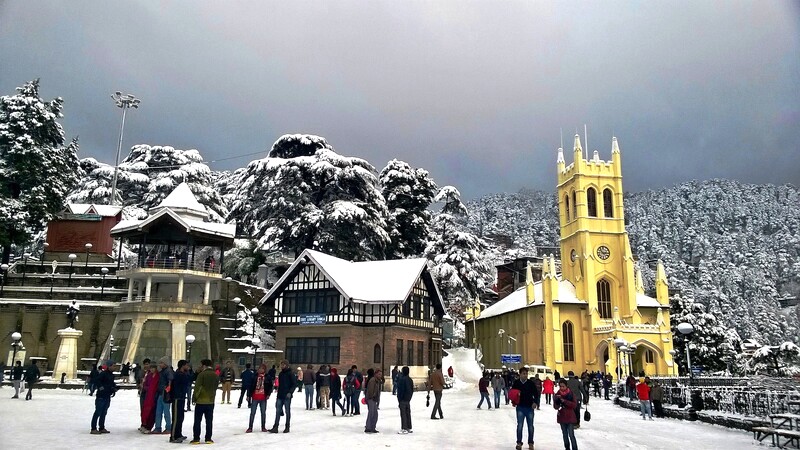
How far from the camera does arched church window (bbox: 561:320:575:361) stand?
5581cm

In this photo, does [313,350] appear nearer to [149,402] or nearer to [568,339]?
[149,402]

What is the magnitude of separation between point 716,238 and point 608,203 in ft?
226

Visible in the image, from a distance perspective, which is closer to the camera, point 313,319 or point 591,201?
point 313,319

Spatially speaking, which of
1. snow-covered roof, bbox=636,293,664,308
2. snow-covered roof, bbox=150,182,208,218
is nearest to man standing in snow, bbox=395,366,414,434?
snow-covered roof, bbox=150,182,208,218

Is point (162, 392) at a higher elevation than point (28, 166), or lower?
lower

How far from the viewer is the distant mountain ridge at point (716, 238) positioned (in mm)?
84562

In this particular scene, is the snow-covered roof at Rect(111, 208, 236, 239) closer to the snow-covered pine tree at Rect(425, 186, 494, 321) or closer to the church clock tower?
the snow-covered pine tree at Rect(425, 186, 494, 321)

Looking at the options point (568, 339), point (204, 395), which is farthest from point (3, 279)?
point (568, 339)

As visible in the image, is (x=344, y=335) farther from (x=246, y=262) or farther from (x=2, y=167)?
(x=2, y=167)

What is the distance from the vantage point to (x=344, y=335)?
117 ft

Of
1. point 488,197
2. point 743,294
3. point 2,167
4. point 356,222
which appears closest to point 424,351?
point 356,222

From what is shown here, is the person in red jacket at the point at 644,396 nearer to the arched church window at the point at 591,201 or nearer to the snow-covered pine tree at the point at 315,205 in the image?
the snow-covered pine tree at the point at 315,205

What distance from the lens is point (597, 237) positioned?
198ft

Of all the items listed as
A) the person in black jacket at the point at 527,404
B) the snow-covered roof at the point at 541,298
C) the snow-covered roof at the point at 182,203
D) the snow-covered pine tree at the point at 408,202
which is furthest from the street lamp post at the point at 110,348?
the snow-covered roof at the point at 541,298
